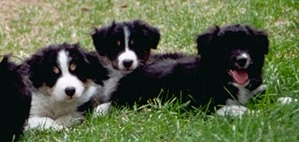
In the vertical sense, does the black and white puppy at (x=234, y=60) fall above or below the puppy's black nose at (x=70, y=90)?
above

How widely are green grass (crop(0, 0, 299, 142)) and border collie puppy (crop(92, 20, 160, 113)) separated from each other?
572 mm

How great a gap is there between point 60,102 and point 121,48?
30.4 inches

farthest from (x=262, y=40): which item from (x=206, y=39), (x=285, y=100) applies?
(x=285, y=100)

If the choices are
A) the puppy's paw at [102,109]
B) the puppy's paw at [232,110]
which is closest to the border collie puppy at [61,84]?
the puppy's paw at [102,109]

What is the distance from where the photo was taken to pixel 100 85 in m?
7.61

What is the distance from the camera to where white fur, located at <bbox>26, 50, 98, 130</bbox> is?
711 centimetres

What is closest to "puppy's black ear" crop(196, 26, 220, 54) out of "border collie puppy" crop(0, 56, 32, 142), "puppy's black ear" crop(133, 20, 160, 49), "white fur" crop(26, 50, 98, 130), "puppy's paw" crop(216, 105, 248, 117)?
"puppy's paw" crop(216, 105, 248, 117)

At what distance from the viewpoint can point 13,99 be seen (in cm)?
641

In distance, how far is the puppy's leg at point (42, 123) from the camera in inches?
273

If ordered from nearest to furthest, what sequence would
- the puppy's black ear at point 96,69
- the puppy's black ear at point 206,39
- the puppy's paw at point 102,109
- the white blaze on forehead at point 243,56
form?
the white blaze on forehead at point 243,56 → the puppy's black ear at point 206,39 → the puppy's paw at point 102,109 → the puppy's black ear at point 96,69

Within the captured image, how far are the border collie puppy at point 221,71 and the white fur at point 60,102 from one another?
0.70 metres

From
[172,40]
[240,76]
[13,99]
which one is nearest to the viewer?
[13,99]

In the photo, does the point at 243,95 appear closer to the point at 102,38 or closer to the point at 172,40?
the point at 102,38

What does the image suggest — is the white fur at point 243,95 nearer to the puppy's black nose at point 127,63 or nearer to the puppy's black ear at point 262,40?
the puppy's black ear at point 262,40
